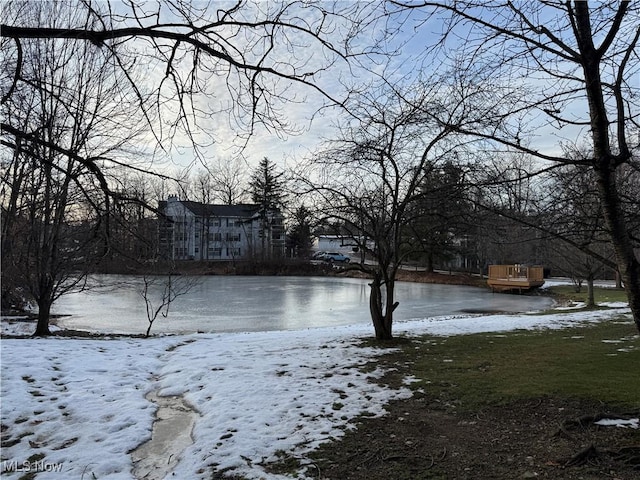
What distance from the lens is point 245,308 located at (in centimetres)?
→ 2038

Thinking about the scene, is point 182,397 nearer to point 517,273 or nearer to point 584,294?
point 584,294

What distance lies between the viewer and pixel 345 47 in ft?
9.54

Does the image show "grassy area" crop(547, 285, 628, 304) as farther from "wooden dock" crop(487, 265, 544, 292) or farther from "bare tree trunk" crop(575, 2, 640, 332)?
"bare tree trunk" crop(575, 2, 640, 332)

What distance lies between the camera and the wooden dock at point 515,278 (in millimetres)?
30078

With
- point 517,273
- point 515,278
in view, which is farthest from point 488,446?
point 517,273

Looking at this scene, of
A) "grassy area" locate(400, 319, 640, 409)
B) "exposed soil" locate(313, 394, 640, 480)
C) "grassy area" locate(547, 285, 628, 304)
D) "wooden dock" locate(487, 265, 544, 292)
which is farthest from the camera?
"wooden dock" locate(487, 265, 544, 292)

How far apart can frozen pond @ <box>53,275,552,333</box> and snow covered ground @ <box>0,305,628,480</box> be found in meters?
7.35

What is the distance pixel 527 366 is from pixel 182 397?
15.4 feet

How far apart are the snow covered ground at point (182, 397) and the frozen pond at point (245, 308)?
289 inches

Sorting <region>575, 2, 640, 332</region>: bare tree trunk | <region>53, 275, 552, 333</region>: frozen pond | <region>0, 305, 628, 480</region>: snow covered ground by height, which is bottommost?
<region>53, 275, 552, 333</region>: frozen pond

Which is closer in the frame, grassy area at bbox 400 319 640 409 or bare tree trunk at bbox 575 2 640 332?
bare tree trunk at bbox 575 2 640 332

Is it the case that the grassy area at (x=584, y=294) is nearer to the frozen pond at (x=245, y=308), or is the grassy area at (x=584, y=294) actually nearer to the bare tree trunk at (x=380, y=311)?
the frozen pond at (x=245, y=308)

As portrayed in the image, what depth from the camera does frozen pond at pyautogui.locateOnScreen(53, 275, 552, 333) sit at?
15758 mm

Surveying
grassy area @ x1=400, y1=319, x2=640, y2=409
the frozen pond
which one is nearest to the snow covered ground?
grassy area @ x1=400, y1=319, x2=640, y2=409
